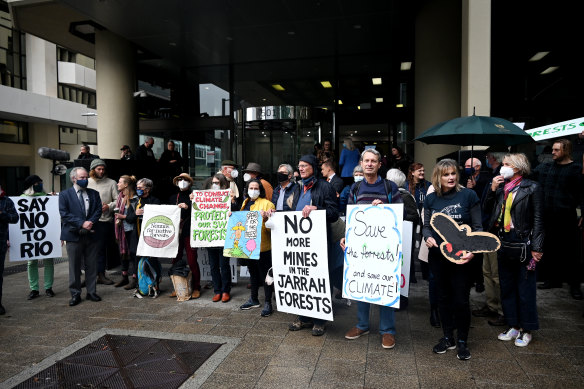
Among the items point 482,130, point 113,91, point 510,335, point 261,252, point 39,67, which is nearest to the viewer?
point 510,335

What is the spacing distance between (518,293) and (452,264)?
911 mm

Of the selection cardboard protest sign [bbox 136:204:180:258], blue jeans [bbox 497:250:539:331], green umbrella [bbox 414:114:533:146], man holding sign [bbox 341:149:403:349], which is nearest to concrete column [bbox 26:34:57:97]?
cardboard protest sign [bbox 136:204:180:258]

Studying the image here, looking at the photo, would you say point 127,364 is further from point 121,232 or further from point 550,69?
point 550,69

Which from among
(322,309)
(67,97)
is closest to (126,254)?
(322,309)

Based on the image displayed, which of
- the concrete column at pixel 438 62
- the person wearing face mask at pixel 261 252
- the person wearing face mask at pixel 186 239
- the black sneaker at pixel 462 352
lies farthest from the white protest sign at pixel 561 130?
the concrete column at pixel 438 62

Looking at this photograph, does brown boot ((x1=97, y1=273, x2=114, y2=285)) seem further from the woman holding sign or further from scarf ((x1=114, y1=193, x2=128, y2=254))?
the woman holding sign

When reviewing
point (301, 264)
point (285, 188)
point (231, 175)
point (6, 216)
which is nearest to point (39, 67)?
point (6, 216)

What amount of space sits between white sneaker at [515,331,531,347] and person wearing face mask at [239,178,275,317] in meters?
2.87

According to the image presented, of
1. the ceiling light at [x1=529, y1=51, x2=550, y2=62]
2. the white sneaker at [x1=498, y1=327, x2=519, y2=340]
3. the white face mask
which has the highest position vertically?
the ceiling light at [x1=529, y1=51, x2=550, y2=62]

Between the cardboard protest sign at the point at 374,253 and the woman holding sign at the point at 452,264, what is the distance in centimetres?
37

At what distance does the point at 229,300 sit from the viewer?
19.9 ft

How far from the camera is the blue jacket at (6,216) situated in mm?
5691

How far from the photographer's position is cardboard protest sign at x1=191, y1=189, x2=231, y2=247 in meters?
6.00

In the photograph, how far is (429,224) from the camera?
4.25 m
